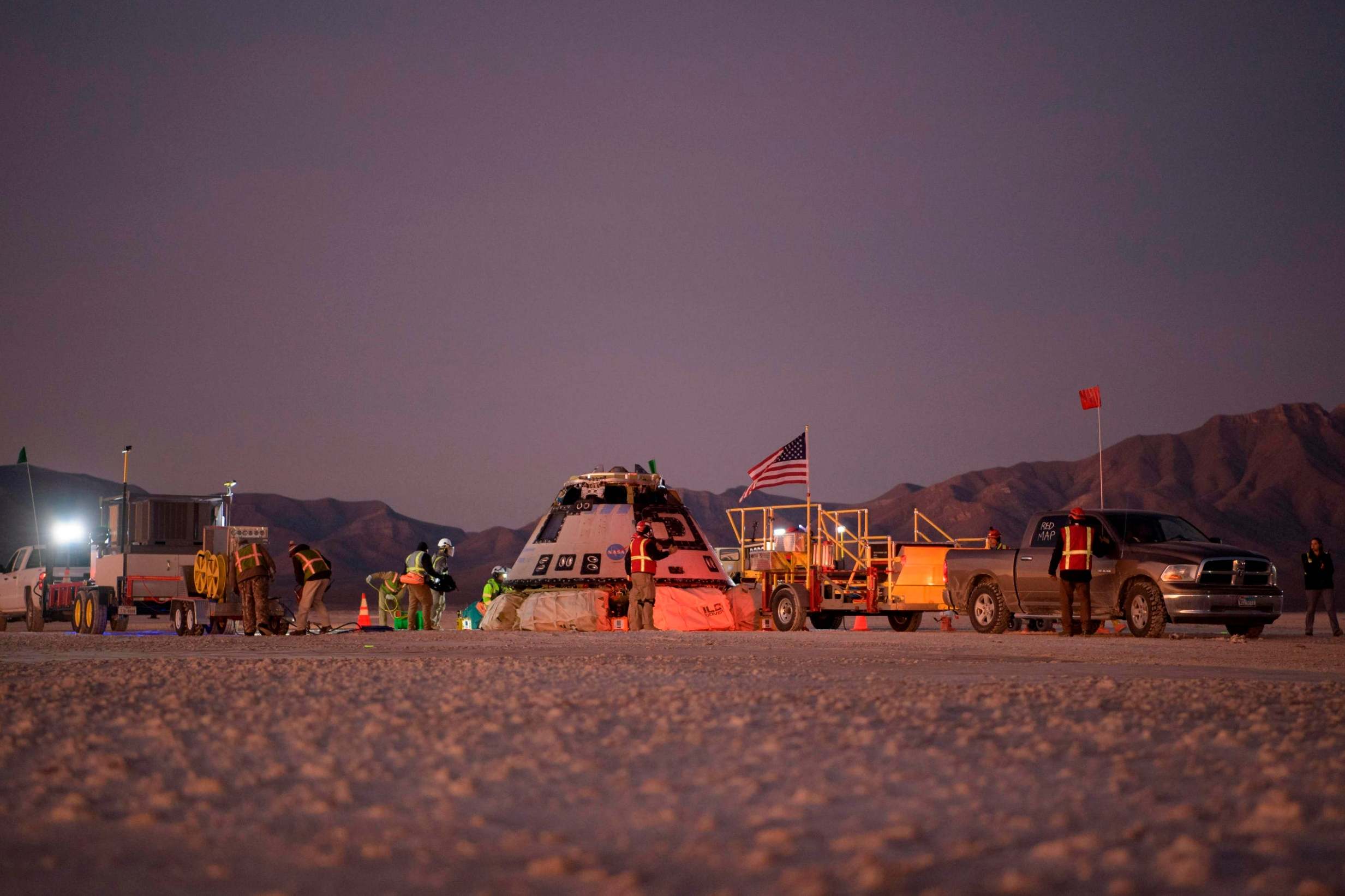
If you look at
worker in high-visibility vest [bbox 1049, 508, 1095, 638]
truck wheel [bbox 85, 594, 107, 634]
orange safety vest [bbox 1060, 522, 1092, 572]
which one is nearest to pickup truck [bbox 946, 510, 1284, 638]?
worker in high-visibility vest [bbox 1049, 508, 1095, 638]

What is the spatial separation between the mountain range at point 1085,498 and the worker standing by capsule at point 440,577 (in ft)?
268

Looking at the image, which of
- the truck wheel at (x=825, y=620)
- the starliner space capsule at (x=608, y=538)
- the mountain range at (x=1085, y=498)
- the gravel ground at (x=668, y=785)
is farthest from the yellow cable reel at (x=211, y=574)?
the mountain range at (x=1085, y=498)

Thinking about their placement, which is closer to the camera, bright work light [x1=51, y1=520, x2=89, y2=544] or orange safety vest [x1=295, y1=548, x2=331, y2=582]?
orange safety vest [x1=295, y1=548, x2=331, y2=582]

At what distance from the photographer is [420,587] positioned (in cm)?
2347

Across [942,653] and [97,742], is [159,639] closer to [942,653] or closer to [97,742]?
[942,653]

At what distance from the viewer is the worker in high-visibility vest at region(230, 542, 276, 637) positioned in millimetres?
20469

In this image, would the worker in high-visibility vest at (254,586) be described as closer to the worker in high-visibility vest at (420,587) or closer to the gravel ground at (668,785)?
the worker in high-visibility vest at (420,587)

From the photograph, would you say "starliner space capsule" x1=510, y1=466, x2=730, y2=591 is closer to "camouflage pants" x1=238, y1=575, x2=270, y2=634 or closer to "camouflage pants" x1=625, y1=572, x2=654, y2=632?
"camouflage pants" x1=625, y1=572, x2=654, y2=632

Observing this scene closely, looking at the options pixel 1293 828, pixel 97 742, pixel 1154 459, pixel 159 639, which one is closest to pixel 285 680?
pixel 97 742

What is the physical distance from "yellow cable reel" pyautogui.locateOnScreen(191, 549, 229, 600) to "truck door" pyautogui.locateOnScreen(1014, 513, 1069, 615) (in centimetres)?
1337

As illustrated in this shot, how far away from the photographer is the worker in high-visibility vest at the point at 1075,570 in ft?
62.4

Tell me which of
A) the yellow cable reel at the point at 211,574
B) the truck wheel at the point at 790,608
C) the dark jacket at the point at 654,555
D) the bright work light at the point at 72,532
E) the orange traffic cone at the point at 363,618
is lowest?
the orange traffic cone at the point at 363,618

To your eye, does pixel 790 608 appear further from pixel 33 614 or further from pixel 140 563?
pixel 33 614

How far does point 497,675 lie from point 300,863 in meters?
5.96
